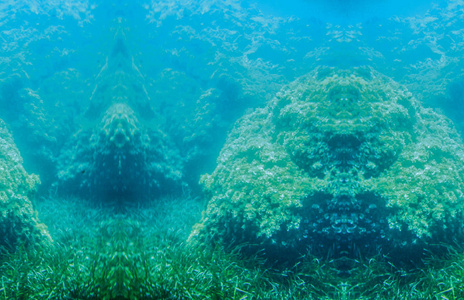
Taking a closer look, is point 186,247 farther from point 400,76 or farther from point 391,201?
point 400,76

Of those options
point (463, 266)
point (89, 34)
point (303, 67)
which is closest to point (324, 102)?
point (463, 266)

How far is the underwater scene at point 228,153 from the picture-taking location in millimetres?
5695

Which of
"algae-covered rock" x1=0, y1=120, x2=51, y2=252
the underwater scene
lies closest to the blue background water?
the underwater scene

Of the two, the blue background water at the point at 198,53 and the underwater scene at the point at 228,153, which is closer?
the underwater scene at the point at 228,153

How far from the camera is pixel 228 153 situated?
8477mm

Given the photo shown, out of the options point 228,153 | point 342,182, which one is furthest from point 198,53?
point 342,182

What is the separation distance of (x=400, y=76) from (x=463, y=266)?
24.9 ft

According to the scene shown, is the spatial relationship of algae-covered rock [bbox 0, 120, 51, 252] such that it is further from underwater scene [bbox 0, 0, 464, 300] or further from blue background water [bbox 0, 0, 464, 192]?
blue background water [bbox 0, 0, 464, 192]

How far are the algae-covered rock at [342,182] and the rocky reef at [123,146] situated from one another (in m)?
2.18

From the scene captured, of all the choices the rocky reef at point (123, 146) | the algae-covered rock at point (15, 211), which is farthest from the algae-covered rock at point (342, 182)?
the algae-covered rock at point (15, 211)

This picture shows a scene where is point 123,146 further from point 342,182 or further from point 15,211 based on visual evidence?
point 342,182

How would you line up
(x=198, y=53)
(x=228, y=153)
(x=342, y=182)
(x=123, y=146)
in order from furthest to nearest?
(x=198, y=53) → (x=228, y=153) → (x=123, y=146) → (x=342, y=182)

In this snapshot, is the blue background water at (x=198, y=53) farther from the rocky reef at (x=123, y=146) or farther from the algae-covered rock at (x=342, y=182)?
the algae-covered rock at (x=342, y=182)

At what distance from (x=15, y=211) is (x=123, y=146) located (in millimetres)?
2466
